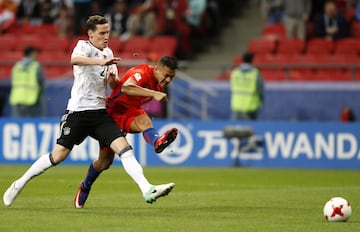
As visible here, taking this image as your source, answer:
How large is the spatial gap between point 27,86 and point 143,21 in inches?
183

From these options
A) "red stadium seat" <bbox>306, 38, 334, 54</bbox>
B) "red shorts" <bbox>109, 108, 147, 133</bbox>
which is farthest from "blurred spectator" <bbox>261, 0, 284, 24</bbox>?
"red shorts" <bbox>109, 108, 147, 133</bbox>

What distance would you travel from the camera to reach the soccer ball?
10.5 meters

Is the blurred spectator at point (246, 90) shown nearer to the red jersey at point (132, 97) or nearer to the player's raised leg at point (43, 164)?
the red jersey at point (132, 97)

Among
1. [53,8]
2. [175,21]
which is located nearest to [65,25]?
[53,8]

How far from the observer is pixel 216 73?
2645cm

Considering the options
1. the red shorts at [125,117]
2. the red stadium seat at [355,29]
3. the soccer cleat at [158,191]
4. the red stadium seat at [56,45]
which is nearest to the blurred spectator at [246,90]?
the red stadium seat at [355,29]

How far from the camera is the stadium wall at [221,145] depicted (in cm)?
2176

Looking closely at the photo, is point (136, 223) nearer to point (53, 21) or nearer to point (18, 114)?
point (18, 114)

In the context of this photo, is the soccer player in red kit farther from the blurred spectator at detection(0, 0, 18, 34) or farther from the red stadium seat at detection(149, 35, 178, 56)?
the blurred spectator at detection(0, 0, 18, 34)

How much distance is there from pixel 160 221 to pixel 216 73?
52.7 ft

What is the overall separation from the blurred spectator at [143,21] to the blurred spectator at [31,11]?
10.5ft

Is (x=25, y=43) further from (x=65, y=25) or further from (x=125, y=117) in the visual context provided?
(x=125, y=117)

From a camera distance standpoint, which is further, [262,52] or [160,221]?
[262,52]

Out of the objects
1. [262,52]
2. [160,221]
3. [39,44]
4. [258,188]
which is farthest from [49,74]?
[160,221]
